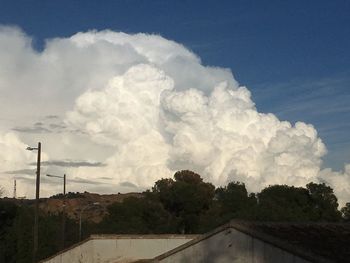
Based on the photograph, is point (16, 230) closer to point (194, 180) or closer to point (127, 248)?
point (127, 248)

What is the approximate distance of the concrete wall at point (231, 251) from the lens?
20.3 meters

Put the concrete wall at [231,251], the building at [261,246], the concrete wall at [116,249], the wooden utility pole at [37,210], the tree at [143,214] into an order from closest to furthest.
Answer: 1. the building at [261,246]
2. the concrete wall at [231,251]
3. the concrete wall at [116,249]
4. the wooden utility pole at [37,210]
5. the tree at [143,214]

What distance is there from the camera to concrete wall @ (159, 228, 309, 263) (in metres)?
20.3

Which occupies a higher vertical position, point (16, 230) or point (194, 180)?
point (194, 180)

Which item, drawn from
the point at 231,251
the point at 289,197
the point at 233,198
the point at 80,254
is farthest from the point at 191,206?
the point at 231,251

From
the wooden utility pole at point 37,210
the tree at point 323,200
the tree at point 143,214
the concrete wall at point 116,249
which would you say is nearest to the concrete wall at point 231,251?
the concrete wall at point 116,249

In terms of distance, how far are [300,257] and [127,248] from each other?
14947 mm

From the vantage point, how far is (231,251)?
21031mm

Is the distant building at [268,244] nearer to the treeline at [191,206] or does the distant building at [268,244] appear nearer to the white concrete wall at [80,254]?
the white concrete wall at [80,254]

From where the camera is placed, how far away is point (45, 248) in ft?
151

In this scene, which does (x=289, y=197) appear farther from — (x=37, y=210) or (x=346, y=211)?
(x=37, y=210)

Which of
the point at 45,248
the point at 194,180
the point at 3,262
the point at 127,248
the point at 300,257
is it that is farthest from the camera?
the point at 194,180

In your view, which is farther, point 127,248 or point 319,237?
point 127,248

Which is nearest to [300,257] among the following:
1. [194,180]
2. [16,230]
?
[16,230]
